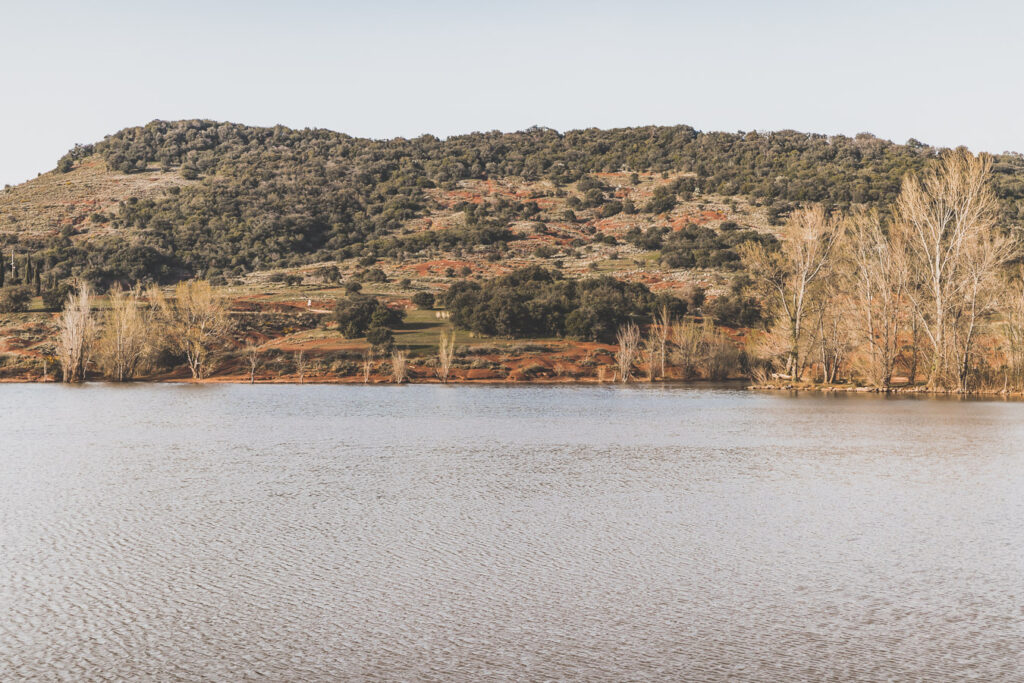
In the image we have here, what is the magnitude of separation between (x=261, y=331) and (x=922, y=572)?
183ft

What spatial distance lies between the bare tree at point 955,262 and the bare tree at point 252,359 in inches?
1365

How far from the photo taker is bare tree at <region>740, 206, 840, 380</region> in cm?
4662

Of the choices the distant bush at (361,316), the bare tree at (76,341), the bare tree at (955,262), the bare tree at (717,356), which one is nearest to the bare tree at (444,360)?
the distant bush at (361,316)

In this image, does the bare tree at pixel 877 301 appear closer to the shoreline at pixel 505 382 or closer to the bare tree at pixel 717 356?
the shoreline at pixel 505 382

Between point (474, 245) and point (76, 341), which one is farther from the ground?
point (474, 245)

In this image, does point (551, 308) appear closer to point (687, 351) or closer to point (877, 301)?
point (687, 351)

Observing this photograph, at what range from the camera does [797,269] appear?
47.4 meters

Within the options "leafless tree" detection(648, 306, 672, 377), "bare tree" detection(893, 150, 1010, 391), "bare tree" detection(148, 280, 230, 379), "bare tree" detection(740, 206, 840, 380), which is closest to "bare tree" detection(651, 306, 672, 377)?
"leafless tree" detection(648, 306, 672, 377)

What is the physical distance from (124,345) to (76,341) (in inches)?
95.8

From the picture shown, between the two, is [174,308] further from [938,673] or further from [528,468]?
[938,673]

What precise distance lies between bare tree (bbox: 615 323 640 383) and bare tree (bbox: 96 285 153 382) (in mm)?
27342

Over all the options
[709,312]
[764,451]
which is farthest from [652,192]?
[764,451]

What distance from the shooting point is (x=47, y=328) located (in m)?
59.9

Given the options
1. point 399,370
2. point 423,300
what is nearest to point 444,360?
point 399,370
